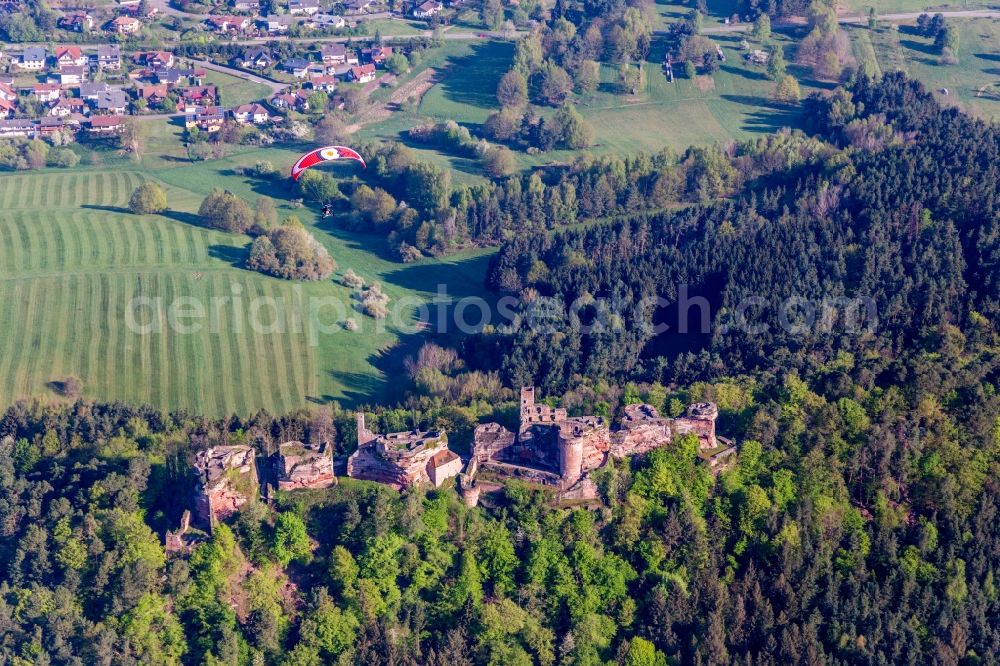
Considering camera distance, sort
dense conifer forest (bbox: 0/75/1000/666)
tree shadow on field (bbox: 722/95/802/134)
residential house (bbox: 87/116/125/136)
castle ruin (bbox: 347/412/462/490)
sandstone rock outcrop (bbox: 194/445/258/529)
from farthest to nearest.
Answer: tree shadow on field (bbox: 722/95/802/134) → residential house (bbox: 87/116/125/136) → castle ruin (bbox: 347/412/462/490) → sandstone rock outcrop (bbox: 194/445/258/529) → dense conifer forest (bbox: 0/75/1000/666)

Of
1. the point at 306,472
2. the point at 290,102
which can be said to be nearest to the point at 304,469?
the point at 306,472

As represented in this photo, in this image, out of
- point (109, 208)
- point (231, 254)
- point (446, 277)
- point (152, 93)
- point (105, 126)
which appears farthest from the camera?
point (152, 93)

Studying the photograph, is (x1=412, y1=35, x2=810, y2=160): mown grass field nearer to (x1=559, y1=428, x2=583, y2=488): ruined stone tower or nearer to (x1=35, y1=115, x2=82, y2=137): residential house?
(x1=35, y1=115, x2=82, y2=137): residential house

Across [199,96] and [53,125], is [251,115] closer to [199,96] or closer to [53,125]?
[199,96]

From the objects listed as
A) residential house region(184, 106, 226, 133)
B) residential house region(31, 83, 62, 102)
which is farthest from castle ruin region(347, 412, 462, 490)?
residential house region(31, 83, 62, 102)

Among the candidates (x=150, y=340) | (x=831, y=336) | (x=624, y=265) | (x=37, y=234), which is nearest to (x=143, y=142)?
(x=37, y=234)

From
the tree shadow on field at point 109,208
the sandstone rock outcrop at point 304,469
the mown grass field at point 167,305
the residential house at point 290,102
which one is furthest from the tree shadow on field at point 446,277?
the sandstone rock outcrop at point 304,469
